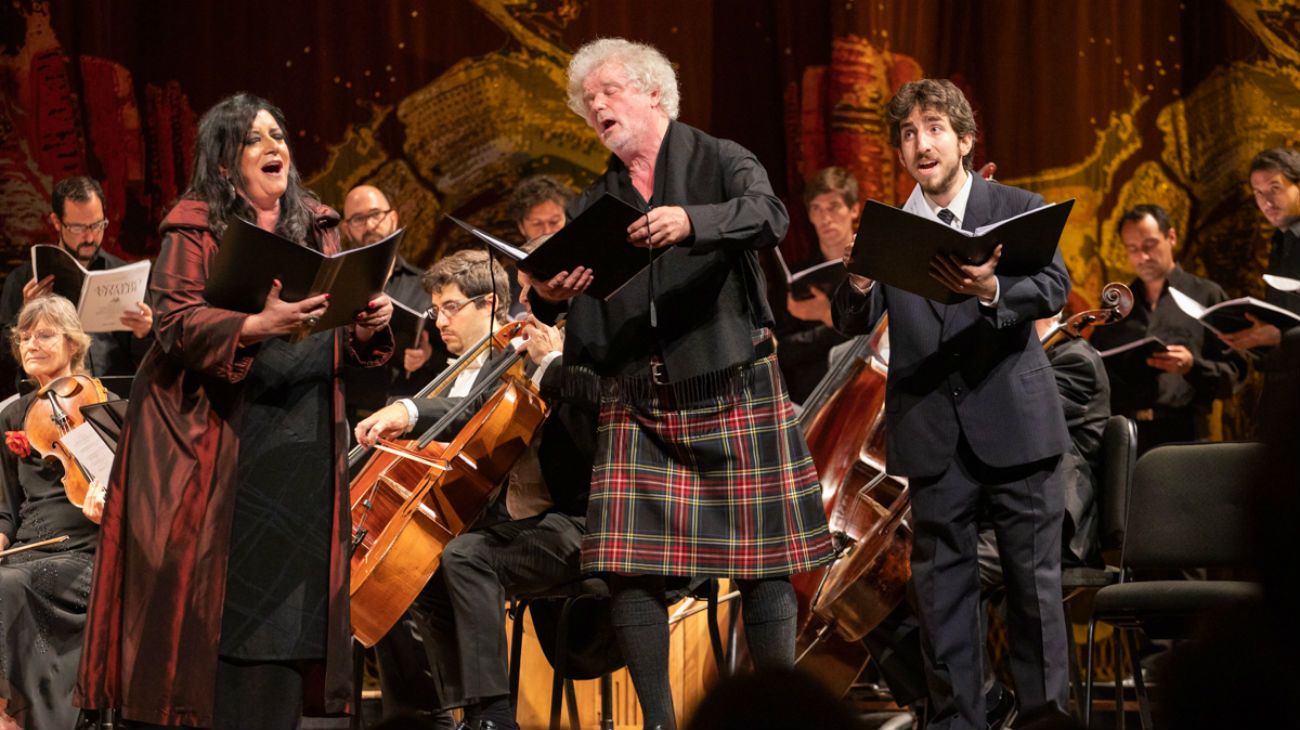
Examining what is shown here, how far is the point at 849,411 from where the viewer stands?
14.4 ft

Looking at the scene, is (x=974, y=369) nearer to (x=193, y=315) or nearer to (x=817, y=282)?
(x=193, y=315)

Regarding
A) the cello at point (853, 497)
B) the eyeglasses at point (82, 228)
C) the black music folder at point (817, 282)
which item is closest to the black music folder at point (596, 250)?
the cello at point (853, 497)

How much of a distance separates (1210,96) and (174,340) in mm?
4825

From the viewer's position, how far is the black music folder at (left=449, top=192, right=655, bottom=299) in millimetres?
2908

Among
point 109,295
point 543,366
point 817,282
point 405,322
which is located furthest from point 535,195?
point 543,366

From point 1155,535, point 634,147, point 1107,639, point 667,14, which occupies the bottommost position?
point 1107,639

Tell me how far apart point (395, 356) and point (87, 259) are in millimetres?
1421

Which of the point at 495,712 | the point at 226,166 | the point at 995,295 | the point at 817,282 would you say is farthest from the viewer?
the point at 817,282

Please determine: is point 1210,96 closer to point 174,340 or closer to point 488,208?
point 488,208

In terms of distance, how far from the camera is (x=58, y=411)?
462cm

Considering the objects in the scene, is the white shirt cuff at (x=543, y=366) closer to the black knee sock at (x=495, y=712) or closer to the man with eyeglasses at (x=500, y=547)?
the man with eyeglasses at (x=500, y=547)

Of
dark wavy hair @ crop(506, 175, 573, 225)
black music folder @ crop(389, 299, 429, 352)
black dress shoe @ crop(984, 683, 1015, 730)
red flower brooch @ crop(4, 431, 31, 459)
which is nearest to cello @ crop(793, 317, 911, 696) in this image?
black dress shoe @ crop(984, 683, 1015, 730)

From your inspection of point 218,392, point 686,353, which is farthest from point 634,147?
point 218,392

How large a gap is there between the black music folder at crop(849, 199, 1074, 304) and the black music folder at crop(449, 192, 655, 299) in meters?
0.44
